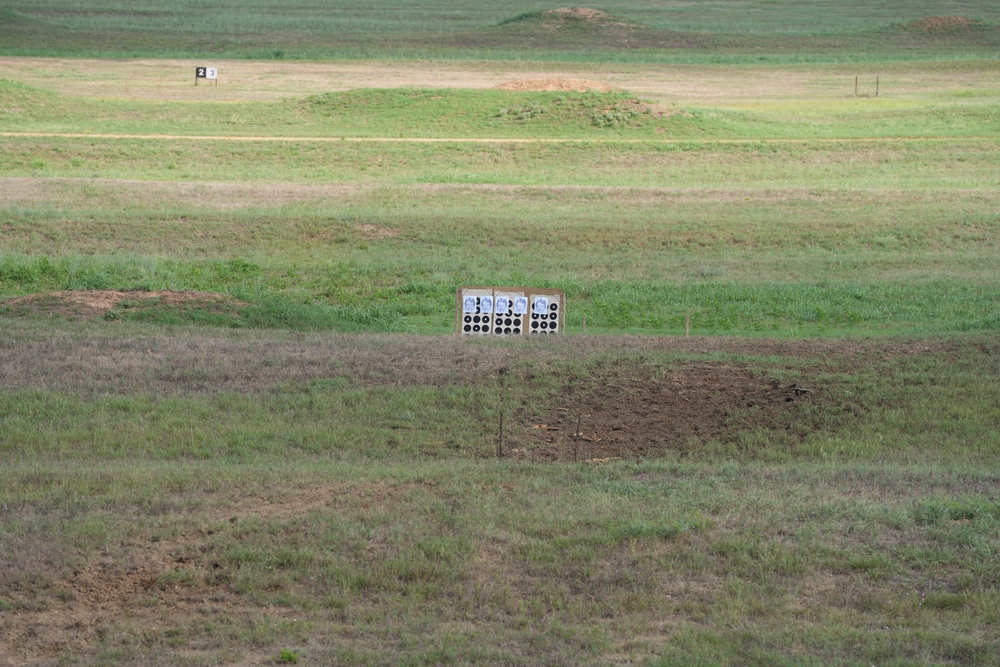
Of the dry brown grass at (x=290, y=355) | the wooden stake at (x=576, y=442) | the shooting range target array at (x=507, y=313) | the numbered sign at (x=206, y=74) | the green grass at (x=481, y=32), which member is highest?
the green grass at (x=481, y=32)

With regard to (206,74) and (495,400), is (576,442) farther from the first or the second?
(206,74)

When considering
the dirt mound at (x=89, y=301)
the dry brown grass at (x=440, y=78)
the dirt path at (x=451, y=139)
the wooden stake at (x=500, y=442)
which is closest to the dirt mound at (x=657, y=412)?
the wooden stake at (x=500, y=442)

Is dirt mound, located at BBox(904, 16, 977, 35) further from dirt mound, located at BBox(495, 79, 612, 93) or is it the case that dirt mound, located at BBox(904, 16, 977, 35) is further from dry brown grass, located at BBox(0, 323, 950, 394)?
dry brown grass, located at BBox(0, 323, 950, 394)

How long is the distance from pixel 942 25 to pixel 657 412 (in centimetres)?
8020

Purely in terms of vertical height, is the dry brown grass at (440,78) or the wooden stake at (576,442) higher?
the dry brown grass at (440,78)

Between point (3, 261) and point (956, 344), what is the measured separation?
650 inches

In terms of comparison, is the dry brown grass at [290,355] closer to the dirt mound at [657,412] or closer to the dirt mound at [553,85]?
the dirt mound at [657,412]

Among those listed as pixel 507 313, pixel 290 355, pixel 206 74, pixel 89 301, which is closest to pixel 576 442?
pixel 290 355


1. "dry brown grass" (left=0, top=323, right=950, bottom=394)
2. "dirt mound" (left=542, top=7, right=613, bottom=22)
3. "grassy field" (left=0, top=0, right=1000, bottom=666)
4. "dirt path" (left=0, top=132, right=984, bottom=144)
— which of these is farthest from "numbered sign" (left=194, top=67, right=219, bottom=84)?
"dry brown grass" (left=0, top=323, right=950, bottom=394)

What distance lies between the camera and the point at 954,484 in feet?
32.6

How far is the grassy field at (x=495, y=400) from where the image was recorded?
7.29 meters

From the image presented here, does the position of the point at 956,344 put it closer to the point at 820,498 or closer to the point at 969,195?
the point at 820,498

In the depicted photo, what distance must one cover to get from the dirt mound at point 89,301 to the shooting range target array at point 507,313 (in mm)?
3780

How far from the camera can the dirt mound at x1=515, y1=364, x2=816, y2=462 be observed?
12.0 metres
